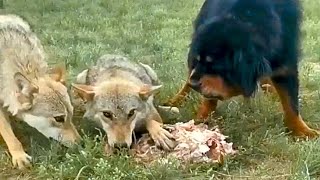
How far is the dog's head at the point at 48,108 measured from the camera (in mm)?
4828

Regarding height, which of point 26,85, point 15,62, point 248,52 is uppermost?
point 248,52

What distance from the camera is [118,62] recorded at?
5.67 meters

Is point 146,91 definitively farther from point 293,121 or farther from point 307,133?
point 307,133

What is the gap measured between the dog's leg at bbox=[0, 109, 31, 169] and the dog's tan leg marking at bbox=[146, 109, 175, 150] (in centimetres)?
91

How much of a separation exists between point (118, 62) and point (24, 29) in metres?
0.82

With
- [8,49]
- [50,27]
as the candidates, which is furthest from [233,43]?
[50,27]

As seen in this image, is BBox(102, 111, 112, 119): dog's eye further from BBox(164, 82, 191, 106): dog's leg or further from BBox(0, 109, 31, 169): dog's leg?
BBox(164, 82, 191, 106): dog's leg

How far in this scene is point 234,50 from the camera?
4539 millimetres

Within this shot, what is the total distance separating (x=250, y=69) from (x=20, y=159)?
1.71 metres

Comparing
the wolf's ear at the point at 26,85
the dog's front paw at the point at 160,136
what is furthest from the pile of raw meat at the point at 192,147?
the wolf's ear at the point at 26,85

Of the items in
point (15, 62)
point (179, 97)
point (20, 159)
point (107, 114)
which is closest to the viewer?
point (20, 159)

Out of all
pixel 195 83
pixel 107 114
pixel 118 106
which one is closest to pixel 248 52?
pixel 195 83

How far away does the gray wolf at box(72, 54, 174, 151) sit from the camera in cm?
471

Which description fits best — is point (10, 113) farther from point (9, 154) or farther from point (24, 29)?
point (24, 29)
